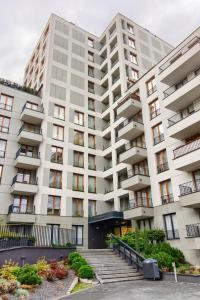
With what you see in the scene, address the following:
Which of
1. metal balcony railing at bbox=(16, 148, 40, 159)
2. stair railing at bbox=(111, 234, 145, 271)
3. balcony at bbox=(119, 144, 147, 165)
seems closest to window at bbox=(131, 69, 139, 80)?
balcony at bbox=(119, 144, 147, 165)

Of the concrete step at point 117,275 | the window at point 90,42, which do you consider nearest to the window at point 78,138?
the window at point 90,42

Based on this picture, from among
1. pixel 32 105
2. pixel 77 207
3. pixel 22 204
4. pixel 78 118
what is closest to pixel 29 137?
pixel 32 105

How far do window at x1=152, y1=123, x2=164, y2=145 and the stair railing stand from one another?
36.8ft

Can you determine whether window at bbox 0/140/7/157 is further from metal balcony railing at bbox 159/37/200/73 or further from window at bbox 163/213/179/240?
metal balcony railing at bbox 159/37/200/73

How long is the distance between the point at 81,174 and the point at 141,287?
20.7m

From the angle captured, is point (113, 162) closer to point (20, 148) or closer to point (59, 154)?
point (59, 154)

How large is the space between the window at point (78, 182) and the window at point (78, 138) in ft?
15.4

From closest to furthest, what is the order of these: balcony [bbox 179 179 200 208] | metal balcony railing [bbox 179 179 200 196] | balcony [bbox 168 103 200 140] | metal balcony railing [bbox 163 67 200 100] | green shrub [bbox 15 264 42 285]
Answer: green shrub [bbox 15 264 42 285] → balcony [bbox 179 179 200 208] → metal balcony railing [bbox 179 179 200 196] → balcony [bbox 168 103 200 140] → metal balcony railing [bbox 163 67 200 100]

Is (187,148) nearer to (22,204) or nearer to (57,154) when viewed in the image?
(57,154)

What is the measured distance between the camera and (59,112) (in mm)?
35781

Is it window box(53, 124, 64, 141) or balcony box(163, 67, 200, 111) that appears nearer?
balcony box(163, 67, 200, 111)

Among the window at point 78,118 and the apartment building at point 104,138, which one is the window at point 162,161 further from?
the window at point 78,118

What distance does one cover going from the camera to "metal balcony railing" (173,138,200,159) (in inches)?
848

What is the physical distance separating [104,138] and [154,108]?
1129 centimetres
